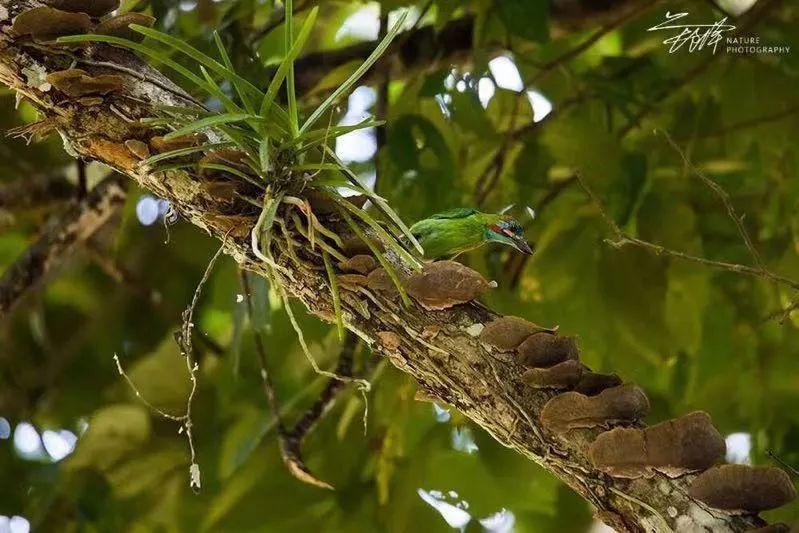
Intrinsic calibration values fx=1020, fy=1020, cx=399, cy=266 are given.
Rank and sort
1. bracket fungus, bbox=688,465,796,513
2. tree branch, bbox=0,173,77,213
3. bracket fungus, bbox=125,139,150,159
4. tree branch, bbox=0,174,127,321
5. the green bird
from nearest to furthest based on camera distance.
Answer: bracket fungus, bbox=688,465,796,513
bracket fungus, bbox=125,139,150,159
the green bird
tree branch, bbox=0,174,127,321
tree branch, bbox=0,173,77,213

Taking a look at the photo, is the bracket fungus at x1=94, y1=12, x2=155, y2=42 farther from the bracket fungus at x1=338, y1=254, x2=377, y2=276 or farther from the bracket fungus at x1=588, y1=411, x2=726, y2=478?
the bracket fungus at x1=588, y1=411, x2=726, y2=478

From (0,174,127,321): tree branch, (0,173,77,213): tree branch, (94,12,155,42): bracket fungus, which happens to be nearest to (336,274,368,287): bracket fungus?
(94,12,155,42): bracket fungus

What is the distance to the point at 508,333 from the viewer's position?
626 mm

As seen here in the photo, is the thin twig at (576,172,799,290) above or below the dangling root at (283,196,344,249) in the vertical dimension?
below

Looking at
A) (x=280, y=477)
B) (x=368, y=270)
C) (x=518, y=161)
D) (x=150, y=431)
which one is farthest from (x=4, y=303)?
(x=368, y=270)

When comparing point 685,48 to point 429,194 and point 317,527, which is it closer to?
point 429,194

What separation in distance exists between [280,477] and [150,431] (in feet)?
0.71

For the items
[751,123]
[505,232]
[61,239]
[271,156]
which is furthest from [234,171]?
[751,123]

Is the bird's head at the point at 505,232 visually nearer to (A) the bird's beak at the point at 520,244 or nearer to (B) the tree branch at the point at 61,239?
(A) the bird's beak at the point at 520,244

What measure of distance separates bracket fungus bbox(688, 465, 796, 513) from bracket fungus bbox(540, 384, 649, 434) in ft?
0.22

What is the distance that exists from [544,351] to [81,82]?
333 mm

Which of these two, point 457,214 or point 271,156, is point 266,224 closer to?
point 271,156

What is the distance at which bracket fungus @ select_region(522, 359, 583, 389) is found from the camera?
24.1 inches

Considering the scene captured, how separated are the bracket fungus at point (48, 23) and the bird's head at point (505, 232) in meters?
0.32
